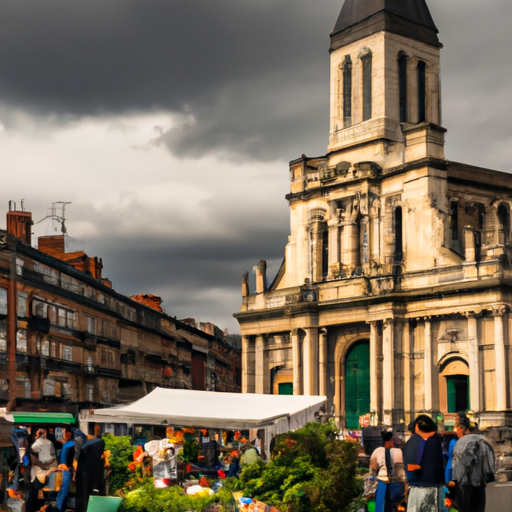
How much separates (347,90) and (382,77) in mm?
2628

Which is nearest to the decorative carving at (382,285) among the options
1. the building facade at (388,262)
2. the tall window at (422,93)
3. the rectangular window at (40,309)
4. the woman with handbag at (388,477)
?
the building facade at (388,262)

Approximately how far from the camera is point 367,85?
165 feet

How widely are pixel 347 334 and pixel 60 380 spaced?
13736 mm

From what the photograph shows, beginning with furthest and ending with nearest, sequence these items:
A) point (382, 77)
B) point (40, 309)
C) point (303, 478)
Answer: point (382, 77) → point (40, 309) → point (303, 478)

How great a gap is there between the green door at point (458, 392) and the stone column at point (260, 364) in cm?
1126

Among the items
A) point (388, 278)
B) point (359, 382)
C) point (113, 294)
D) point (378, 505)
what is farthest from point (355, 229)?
point (378, 505)

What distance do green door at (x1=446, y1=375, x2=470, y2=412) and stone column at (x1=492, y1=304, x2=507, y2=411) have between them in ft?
7.71

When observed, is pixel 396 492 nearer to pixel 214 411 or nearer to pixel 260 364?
pixel 214 411

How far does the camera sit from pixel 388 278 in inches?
1815

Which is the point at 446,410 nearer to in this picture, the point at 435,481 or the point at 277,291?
the point at 277,291

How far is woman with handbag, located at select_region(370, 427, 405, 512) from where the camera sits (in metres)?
16.5

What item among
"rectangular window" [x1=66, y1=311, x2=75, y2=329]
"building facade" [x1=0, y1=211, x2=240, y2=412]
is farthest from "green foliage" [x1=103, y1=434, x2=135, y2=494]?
"rectangular window" [x1=66, y1=311, x2=75, y2=329]

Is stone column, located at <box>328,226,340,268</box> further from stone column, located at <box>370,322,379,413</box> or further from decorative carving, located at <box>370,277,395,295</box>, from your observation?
stone column, located at <box>370,322,379,413</box>

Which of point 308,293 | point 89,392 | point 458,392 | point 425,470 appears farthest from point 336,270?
point 425,470
